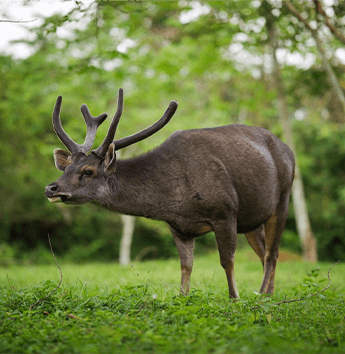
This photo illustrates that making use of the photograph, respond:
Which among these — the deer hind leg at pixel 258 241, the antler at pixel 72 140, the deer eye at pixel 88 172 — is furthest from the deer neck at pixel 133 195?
the deer hind leg at pixel 258 241

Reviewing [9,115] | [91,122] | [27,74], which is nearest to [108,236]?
[9,115]

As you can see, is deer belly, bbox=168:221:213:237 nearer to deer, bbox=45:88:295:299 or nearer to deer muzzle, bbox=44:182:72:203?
deer, bbox=45:88:295:299

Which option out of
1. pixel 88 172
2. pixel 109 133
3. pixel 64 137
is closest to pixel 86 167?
pixel 88 172

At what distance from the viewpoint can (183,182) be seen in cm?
496

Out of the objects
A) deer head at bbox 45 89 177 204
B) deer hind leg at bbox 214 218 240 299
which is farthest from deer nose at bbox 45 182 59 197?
deer hind leg at bbox 214 218 240 299

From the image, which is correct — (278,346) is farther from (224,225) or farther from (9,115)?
(9,115)

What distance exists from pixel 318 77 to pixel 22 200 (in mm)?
12373

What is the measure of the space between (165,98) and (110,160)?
867 centimetres

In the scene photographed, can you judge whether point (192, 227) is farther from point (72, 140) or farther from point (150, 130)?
point (72, 140)

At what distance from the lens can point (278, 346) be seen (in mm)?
2926

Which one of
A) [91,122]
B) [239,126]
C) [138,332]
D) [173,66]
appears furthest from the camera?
[173,66]

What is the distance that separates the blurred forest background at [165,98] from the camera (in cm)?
1032

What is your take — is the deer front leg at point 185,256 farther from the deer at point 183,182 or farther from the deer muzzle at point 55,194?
the deer muzzle at point 55,194

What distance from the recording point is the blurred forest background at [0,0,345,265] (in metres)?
10.3
